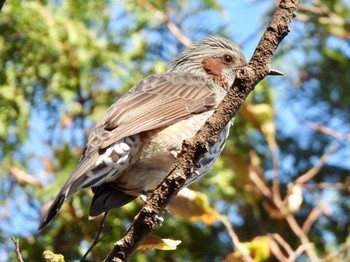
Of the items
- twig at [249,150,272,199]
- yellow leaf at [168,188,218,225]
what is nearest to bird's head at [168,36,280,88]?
twig at [249,150,272,199]

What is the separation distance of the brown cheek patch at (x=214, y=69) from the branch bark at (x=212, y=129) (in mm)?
2393

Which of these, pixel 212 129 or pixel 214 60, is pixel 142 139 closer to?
pixel 214 60

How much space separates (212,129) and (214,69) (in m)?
2.53

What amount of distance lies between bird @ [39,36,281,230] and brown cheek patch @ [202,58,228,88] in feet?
0.66

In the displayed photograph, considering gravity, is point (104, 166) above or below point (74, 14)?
below

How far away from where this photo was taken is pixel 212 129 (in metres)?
3.24

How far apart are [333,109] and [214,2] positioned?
1.71m

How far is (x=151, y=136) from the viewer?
15.7 ft

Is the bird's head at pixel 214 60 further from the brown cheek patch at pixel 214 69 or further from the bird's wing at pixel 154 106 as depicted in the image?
the bird's wing at pixel 154 106

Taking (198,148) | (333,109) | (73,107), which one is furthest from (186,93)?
(333,109)

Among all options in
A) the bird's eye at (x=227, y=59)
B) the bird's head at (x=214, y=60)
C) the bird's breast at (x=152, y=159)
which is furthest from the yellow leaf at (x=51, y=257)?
the bird's eye at (x=227, y=59)

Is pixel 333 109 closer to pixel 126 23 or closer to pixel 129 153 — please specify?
pixel 126 23

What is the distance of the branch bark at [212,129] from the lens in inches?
125

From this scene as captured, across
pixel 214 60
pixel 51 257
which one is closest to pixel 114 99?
pixel 214 60
